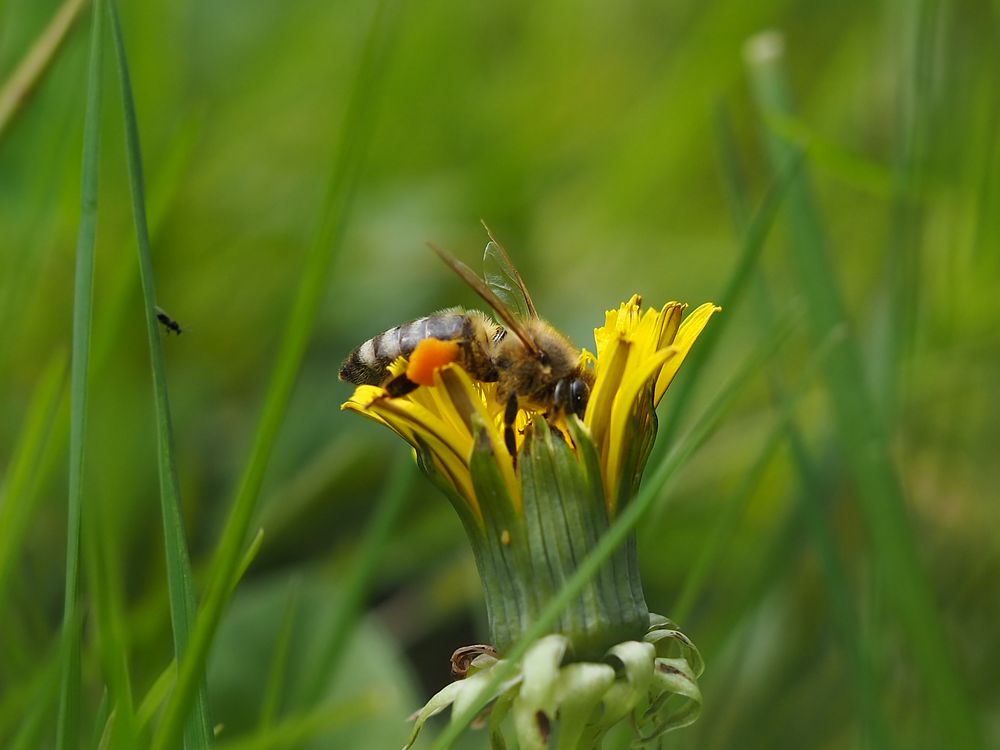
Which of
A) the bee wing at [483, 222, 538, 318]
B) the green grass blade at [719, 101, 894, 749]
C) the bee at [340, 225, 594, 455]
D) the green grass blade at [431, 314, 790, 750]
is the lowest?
the green grass blade at [719, 101, 894, 749]

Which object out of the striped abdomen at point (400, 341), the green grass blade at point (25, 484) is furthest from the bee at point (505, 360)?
the green grass blade at point (25, 484)

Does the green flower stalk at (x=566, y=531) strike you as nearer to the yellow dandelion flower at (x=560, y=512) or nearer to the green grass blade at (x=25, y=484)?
the yellow dandelion flower at (x=560, y=512)

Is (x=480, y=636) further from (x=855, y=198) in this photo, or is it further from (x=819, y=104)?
(x=819, y=104)

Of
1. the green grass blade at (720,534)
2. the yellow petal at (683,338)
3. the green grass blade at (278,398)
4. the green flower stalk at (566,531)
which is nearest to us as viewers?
the green grass blade at (278,398)

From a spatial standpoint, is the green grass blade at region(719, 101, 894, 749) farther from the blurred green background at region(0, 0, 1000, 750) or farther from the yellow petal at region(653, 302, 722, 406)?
the yellow petal at region(653, 302, 722, 406)

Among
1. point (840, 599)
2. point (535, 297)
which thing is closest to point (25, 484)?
point (840, 599)

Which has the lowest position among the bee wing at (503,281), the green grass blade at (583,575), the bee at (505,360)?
the green grass blade at (583,575)

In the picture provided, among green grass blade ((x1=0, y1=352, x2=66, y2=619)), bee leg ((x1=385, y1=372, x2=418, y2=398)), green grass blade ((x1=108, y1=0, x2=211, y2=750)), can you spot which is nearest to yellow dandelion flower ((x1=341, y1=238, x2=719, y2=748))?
bee leg ((x1=385, y1=372, x2=418, y2=398))

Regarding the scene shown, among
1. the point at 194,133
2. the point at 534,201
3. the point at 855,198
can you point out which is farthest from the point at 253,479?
the point at 855,198
